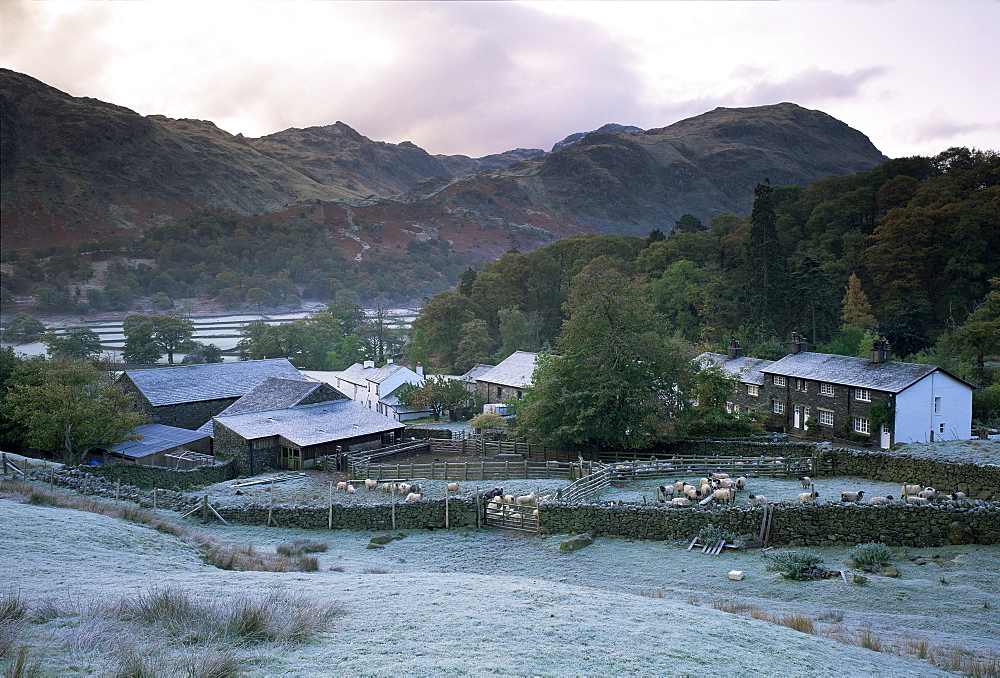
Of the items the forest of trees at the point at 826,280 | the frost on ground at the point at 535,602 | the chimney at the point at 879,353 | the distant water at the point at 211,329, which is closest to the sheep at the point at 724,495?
the frost on ground at the point at 535,602

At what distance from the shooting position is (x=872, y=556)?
1518 cm

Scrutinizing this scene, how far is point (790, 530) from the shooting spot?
17500mm

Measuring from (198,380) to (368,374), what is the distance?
57.5 ft

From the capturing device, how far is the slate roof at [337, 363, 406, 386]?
57781 millimetres

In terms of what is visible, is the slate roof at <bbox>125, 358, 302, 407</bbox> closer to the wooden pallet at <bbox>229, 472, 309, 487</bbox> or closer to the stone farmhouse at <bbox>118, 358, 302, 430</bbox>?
the stone farmhouse at <bbox>118, 358, 302, 430</bbox>

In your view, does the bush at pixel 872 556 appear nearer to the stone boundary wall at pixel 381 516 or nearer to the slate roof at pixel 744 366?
the stone boundary wall at pixel 381 516

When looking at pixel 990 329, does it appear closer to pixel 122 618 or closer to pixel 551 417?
pixel 551 417

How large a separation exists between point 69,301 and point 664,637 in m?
201

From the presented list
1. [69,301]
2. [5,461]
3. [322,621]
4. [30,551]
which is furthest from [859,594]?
[69,301]

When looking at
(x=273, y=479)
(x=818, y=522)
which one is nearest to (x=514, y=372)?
(x=273, y=479)

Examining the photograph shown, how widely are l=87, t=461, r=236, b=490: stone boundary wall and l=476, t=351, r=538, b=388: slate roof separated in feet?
86.9

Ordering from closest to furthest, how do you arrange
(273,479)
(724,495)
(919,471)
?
(724,495)
(919,471)
(273,479)

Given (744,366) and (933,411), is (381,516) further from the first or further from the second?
(744,366)

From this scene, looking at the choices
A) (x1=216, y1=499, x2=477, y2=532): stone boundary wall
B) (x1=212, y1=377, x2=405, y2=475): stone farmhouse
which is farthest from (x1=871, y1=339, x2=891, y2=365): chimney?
(x1=212, y1=377, x2=405, y2=475): stone farmhouse
